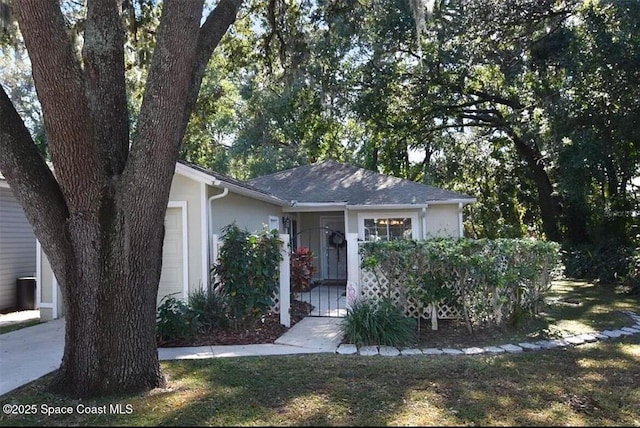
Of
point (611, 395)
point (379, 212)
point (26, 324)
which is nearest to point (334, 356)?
point (611, 395)

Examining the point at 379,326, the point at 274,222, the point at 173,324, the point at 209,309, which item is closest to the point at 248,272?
the point at 209,309

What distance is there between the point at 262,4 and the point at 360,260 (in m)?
6.62

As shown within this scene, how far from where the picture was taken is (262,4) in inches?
420

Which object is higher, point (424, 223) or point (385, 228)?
point (424, 223)

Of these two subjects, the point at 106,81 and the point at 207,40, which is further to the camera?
the point at 207,40

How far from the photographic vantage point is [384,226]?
45.2 feet

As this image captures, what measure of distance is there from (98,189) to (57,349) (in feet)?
11.5

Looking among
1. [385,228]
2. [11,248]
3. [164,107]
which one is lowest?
[11,248]

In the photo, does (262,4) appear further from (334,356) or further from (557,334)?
(557,334)

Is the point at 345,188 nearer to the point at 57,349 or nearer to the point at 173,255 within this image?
the point at 173,255

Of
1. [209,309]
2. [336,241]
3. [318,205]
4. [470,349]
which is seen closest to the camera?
[470,349]

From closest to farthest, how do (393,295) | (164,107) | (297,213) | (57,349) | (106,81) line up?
(164,107)
(106,81)
(57,349)
(393,295)
(297,213)

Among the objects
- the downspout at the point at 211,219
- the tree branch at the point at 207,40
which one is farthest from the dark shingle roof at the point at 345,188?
the tree branch at the point at 207,40

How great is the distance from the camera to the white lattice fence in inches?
297
